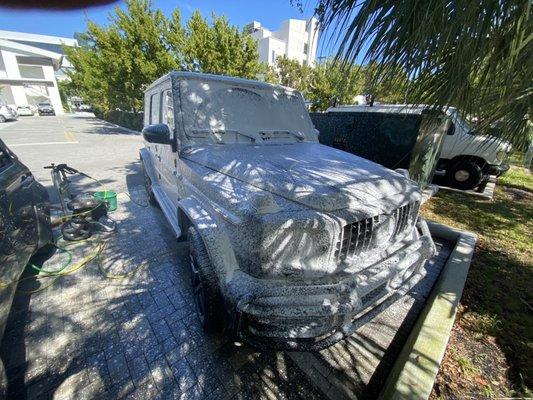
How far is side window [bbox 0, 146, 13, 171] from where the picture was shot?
2795 mm

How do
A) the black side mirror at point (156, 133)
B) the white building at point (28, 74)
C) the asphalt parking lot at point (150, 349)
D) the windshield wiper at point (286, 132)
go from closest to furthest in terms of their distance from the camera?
1. the asphalt parking lot at point (150, 349)
2. the black side mirror at point (156, 133)
3. the windshield wiper at point (286, 132)
4. the white building at point (28, 74)

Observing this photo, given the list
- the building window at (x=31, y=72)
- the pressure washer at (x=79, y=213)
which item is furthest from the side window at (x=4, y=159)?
the building window at (x=31, y=72)

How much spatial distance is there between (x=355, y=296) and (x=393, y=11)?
185cm

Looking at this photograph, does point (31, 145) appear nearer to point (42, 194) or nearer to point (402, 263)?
point (42, 194)

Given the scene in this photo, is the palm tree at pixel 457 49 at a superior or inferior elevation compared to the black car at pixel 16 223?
superior

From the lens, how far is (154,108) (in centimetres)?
399


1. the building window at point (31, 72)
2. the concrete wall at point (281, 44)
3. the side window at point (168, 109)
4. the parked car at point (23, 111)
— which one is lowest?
the parked car at point (23, 111)

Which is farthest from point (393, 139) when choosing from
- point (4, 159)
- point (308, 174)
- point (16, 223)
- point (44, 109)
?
point (44, 109)

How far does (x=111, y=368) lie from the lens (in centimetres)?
195

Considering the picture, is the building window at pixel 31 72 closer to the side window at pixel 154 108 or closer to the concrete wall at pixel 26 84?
the concrete wall at pixel 26 84

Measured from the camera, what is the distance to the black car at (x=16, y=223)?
6.46ft

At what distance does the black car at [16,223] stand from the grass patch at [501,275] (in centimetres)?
366

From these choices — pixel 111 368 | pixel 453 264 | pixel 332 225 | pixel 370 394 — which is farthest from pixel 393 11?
pixel 111 368

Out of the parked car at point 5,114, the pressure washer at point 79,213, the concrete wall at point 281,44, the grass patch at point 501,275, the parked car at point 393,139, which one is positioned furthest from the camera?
the concrete wall at point 281,44
